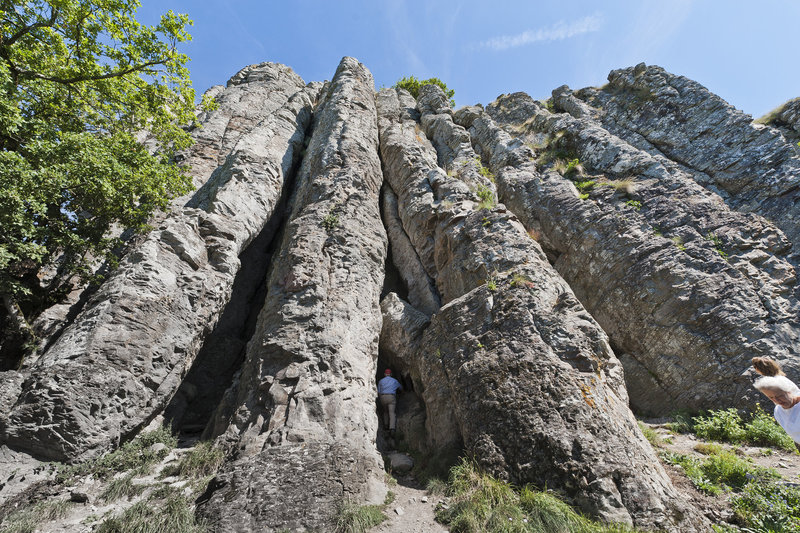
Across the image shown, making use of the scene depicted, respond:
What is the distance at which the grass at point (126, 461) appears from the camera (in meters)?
5.96

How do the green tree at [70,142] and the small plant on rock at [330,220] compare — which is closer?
the green tree at [70,142]

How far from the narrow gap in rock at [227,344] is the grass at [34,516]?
2829mm

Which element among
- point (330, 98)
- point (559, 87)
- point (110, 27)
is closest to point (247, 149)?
point (110, 27)

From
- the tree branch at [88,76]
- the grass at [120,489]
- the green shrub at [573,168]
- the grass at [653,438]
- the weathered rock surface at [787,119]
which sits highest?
the weathered rock surface at [787,119]

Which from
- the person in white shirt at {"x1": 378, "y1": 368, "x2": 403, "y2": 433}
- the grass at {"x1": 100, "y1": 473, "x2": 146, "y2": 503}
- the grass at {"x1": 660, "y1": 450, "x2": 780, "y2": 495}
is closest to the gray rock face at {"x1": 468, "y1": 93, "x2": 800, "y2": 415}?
the grass at {"x1": 660, "y1": 450, "x2": 780, "y2": 495}

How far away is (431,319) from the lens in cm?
972

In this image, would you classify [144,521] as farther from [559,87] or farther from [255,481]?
[559,87]

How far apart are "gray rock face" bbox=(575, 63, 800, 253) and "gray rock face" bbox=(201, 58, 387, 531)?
45.1 ft

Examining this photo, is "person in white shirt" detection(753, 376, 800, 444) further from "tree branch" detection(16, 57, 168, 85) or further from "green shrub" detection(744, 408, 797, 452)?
"tree branch" detection(16, 57, 168, 85)

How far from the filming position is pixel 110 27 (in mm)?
10328

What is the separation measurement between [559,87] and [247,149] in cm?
2555

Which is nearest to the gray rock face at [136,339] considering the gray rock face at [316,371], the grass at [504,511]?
the gray rock face at [316,371]

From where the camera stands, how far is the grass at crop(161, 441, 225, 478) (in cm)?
629

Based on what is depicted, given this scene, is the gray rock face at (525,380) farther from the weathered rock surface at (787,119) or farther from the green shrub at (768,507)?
the weathered rock surface at (787,119)
